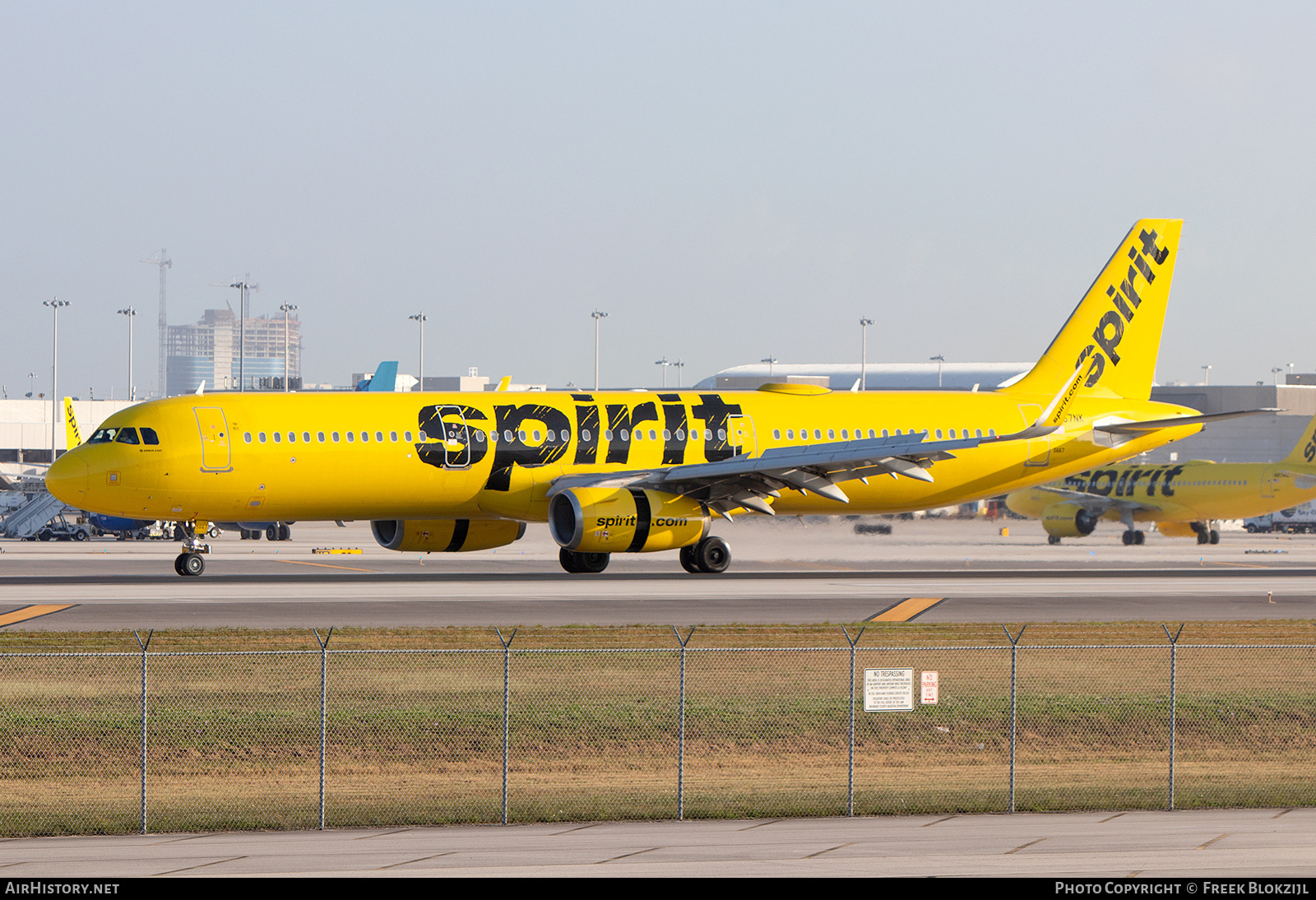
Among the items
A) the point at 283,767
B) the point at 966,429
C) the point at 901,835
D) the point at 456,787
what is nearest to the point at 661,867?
the point at 901,835

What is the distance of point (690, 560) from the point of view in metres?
45.2

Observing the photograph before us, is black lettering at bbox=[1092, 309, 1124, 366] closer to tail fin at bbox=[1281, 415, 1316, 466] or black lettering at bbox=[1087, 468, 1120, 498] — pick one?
black lettering at bbox=[1087, 468, 1120, 498]

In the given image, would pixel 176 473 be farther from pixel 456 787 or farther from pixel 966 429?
pixel 966 429

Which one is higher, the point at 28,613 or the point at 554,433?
the point at 554,433

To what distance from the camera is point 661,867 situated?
15625 millimetres

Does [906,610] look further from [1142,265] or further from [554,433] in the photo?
[1142,265]

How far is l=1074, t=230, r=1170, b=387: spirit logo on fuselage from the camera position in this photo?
50.2m

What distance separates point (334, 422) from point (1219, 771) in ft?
81.6

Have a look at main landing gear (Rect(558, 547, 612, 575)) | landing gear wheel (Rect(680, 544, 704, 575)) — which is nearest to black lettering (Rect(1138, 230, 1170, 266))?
landing gear wheel (Rect(680, 544, 704, 575))

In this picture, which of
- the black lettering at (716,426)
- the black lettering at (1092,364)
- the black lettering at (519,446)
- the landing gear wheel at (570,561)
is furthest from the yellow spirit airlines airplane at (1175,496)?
the black lettering at (519,446)

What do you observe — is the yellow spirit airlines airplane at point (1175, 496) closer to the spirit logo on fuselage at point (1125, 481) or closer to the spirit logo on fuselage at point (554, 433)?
the spirit logo on fuselage at point (1125, 481)

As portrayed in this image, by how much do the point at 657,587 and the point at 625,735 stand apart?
1387cm

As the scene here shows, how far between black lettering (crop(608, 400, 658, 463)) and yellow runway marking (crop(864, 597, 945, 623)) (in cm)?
994

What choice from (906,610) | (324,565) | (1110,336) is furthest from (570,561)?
(1110,336)
